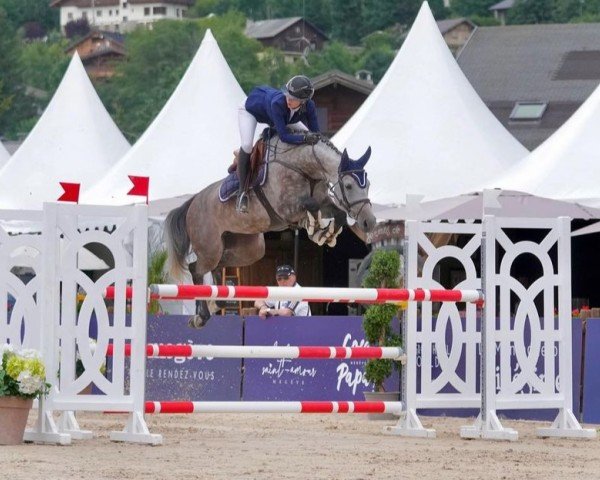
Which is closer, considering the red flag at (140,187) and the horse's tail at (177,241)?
the horse's tail at (177,241)

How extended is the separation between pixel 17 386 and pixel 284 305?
4794mm

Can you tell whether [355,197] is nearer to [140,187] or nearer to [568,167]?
[140,187]

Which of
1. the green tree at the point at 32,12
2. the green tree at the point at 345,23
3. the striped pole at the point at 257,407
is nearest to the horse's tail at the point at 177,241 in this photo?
the striped pole at the point at 257,407

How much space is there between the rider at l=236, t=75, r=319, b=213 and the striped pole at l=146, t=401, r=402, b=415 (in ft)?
3.96

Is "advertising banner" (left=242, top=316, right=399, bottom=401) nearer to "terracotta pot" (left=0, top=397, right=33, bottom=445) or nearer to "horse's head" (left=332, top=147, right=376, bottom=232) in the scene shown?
"terracotta pot" (left=0, top=397, right=33, bottom=445)

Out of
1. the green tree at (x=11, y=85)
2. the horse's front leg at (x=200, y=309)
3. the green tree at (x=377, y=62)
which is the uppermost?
the green tree at (x=377, y=62)

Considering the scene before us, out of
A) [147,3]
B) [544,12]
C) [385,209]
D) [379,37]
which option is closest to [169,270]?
[385,209]

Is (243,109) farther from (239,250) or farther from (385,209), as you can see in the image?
(385,209)

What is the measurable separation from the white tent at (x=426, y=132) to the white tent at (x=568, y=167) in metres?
1.36

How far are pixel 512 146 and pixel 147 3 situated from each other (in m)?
150

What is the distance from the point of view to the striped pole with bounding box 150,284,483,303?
30.9ft

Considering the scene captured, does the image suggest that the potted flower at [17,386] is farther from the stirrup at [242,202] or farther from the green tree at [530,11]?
the green tree at [530,11]

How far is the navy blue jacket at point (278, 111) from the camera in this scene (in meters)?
9.66

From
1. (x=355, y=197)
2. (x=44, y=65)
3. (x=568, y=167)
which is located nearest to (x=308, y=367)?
(x=355, y=197)
